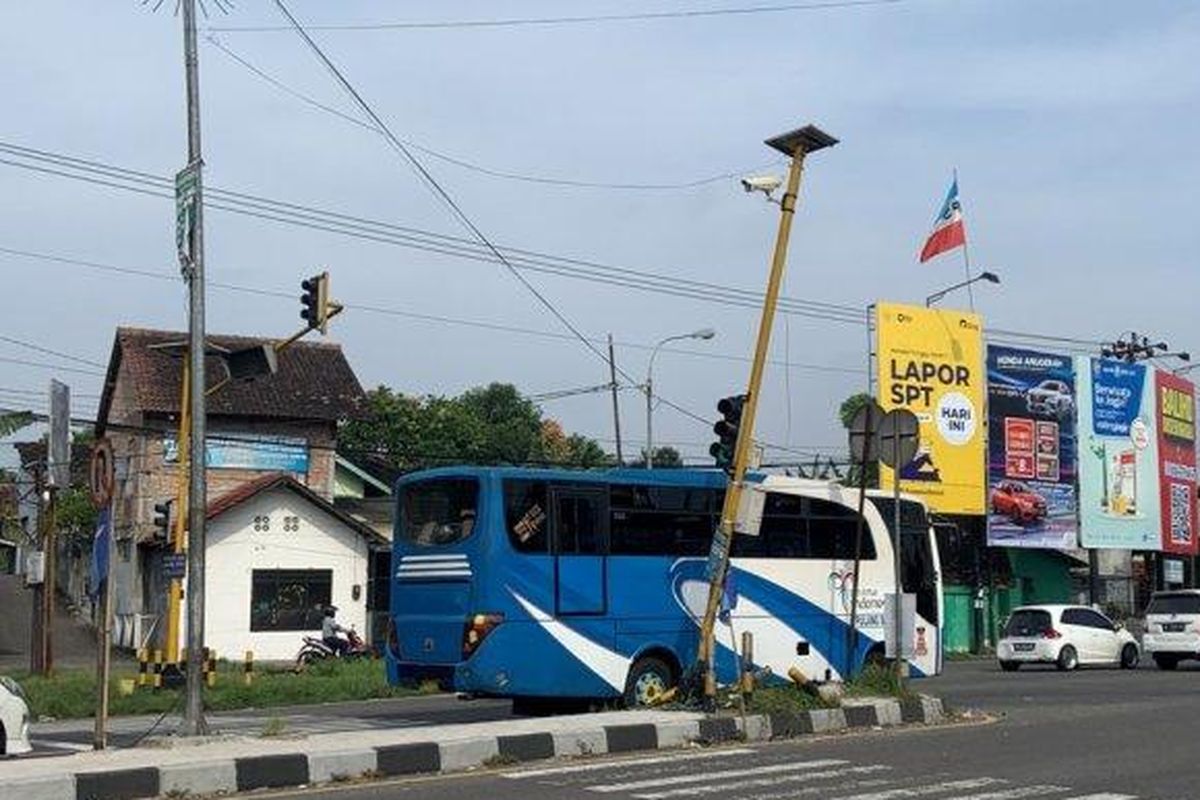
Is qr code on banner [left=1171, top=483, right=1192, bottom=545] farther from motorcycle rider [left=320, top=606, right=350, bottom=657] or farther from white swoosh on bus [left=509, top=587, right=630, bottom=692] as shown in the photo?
white swoosh on bus [left=509, top=587, right=630, bottom=692]

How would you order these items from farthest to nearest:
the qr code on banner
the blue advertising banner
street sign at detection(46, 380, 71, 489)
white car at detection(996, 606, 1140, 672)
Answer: the qr code on banner
the blue advertising banner
white car at detection(996, 606, 1140, 672)
street sign at detection(46, 380, 71, 489)

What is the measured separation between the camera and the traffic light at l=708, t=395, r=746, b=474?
1605 centimetres

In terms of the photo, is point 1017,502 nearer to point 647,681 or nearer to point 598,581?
point 647,681

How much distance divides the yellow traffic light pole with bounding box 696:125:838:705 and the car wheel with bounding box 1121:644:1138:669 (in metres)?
20.0

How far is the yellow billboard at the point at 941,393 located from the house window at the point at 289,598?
15.6m

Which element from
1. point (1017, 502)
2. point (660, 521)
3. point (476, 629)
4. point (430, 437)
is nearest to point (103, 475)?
point (476, 629)

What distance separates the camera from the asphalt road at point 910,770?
10688 millimetres

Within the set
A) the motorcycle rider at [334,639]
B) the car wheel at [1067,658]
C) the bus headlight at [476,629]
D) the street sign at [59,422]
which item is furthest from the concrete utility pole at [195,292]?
the car wheel at [1067,658]

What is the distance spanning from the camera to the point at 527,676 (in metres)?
16.1

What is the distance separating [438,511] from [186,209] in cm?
435

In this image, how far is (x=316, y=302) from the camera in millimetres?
20734

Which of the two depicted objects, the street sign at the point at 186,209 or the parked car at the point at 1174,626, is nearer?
the street sign at the point at 186,209

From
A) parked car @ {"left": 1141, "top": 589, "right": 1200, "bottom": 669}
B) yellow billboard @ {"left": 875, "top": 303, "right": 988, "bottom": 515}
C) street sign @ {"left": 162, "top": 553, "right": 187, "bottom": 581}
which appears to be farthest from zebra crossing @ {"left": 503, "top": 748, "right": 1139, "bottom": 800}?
yellow billboard @ {"left": 875, "top": 303, "right": 988, "bottom": 515}

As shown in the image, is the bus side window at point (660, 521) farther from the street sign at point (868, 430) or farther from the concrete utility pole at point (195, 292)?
the concrete utility pole at point (195, 292)
